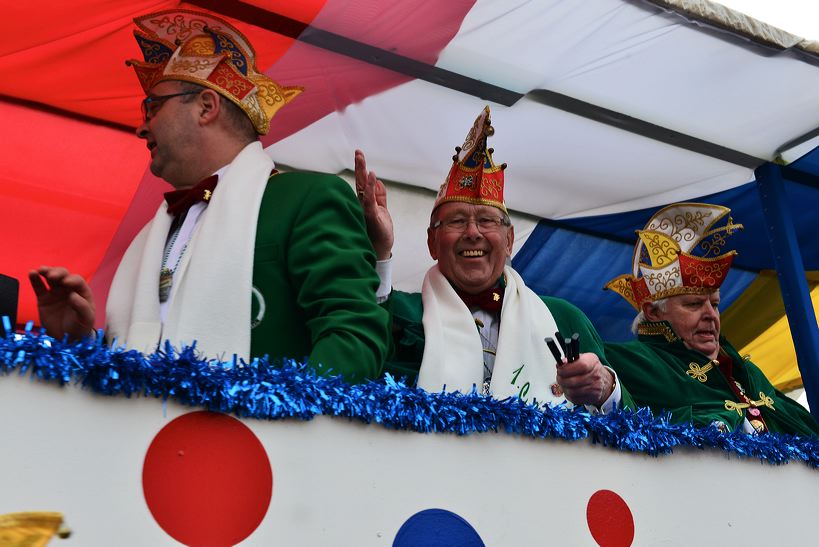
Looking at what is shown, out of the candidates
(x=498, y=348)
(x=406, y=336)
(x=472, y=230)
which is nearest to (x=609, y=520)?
(x=498, y=348)

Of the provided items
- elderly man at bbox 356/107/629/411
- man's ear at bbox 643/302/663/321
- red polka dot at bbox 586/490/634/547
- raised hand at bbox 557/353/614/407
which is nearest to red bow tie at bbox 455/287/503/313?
elderly man at bbox 356/107/629/411

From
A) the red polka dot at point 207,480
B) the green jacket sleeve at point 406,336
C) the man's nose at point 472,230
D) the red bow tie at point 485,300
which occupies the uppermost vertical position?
the man's nose at point 472,230

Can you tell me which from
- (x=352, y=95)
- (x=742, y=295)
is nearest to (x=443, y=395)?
(x=352, y=95)

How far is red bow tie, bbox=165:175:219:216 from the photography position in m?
2.15

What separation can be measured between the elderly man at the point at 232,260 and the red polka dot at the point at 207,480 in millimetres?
360

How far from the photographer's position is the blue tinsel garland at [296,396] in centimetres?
120

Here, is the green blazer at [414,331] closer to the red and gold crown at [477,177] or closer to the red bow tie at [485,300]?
the red bow tie at [485,300]

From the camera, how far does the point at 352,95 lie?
12.3ft

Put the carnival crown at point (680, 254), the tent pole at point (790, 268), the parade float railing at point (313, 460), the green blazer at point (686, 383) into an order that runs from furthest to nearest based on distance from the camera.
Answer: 1. the tent pole at point (790, 268)
2. the carnival crown at point (680, 254)
3. the green blazer at point (686, 383)
4. the parade float railing at point (313, 460)

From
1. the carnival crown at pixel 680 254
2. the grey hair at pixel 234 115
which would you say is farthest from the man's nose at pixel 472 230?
the carnival crown at pixel 680 254

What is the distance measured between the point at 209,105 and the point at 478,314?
40.1 inches

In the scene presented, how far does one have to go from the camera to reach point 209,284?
6.13 feet

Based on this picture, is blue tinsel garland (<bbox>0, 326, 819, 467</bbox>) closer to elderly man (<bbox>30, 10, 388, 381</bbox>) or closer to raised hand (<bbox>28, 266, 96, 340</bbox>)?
elderly man (<bbox>30, 10, 388, 381</bbox>)

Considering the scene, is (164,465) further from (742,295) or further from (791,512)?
(742,295)
